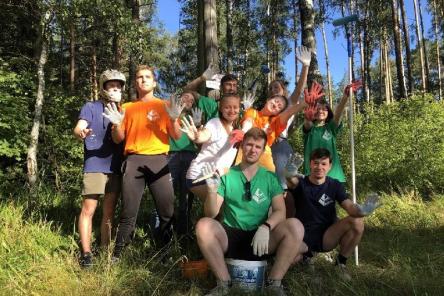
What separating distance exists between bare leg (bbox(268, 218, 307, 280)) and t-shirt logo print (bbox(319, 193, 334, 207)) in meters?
0.57

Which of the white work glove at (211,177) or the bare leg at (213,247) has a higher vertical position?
the white work glove at (211,177)

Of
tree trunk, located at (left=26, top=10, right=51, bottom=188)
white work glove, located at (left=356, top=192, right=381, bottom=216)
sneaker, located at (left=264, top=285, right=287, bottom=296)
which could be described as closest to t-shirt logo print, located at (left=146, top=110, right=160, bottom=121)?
sneaker, located at (left=264, top=285, right=287, bottom=296)

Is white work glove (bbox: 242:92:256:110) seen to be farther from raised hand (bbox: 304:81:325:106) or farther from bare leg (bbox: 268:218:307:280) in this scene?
bare leg (bbox: 268:218:307:280)

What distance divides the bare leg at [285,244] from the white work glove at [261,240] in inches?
5.1

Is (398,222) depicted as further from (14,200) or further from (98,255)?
(14,200)

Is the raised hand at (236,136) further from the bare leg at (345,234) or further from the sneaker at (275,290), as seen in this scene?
the sneaker at (275,290)

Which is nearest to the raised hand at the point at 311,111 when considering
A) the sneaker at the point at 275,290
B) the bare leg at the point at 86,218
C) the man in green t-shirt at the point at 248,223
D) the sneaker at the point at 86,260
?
the man in green t-shirt at the point at 248,223

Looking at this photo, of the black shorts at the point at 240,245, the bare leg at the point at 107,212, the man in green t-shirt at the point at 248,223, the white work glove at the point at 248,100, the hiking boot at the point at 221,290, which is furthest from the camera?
the white work glove at the point at 248,100

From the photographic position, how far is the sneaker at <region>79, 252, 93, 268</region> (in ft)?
12.8

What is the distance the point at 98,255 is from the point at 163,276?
0.78 m

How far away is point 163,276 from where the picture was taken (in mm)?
3865

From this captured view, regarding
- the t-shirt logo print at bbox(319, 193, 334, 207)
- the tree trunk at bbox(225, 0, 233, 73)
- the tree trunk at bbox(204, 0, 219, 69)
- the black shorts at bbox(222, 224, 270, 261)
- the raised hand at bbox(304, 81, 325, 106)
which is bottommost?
the black shorts at bbox(222, 224, 270, 261)

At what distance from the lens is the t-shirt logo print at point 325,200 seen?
3.96 meters

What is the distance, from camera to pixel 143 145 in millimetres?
4066
